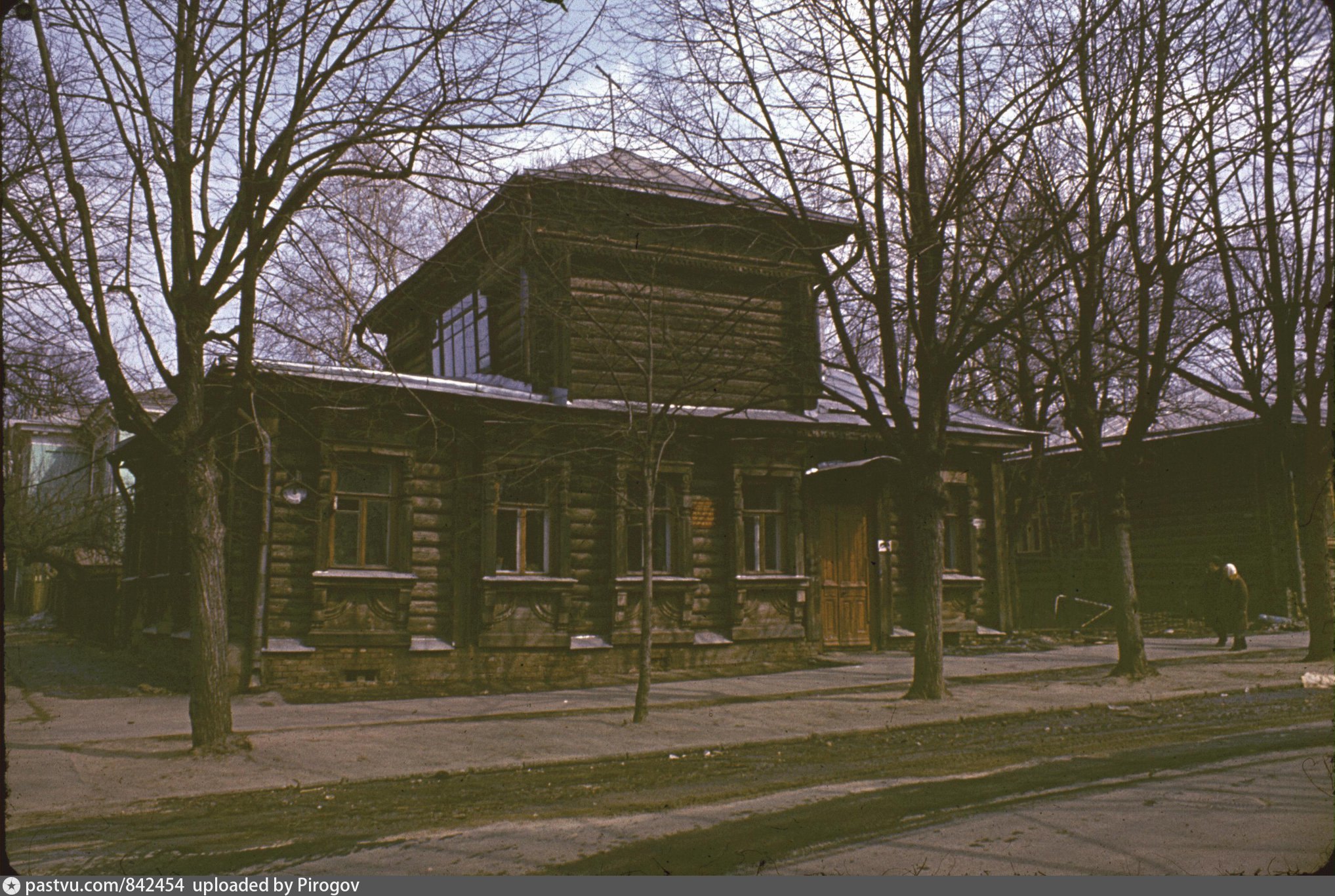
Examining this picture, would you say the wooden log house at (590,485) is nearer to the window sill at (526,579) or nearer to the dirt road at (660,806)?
the window sill at (526,579)

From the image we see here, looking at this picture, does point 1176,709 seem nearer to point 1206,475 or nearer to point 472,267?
point 472,267

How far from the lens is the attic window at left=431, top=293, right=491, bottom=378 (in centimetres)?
2072

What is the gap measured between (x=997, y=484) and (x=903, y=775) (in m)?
13.7

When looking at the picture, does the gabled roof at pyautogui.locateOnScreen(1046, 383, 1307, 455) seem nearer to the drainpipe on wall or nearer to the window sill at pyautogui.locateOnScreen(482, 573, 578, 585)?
the window sill at pyautogui.locateOnScreen(482, 573, 578, 585)

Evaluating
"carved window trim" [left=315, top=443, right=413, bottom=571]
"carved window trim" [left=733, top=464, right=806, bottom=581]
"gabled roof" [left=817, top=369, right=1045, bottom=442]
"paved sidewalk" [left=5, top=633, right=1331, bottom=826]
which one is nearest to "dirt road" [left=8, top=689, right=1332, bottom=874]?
"paved sidewalk" [left=5, top=633, right=1331, bottom=826]

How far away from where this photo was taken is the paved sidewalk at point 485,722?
886 cm

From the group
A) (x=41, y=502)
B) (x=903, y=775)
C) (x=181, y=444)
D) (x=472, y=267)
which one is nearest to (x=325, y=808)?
(x=181, y=444)

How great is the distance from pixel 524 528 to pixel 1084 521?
19.4m

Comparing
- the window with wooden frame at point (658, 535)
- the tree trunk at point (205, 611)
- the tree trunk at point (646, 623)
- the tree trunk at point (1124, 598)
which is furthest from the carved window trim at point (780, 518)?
the tree trunk at point (205, 611)

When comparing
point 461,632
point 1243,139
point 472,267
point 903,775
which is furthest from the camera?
point 461,632

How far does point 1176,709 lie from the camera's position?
1273cm

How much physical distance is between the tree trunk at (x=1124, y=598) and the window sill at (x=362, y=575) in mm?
10018

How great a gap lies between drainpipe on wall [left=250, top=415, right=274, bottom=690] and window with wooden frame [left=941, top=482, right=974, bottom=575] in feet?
40.8

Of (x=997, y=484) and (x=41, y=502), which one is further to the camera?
(x=41, y=502)
